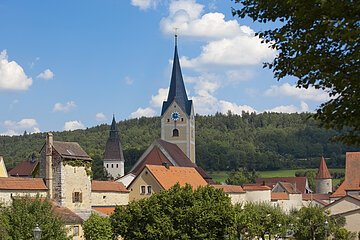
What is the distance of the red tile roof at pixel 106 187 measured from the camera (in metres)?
64.0

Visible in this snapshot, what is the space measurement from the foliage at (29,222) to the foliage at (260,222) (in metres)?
25.1

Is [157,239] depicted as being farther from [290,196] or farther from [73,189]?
[290,196]

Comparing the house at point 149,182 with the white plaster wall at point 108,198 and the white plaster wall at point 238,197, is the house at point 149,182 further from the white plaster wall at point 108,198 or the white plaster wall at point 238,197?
the white plaster wall at point 238,197

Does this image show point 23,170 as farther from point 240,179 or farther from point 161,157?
point 240,179

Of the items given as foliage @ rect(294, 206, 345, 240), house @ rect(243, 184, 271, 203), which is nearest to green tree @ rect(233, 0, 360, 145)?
foliage @ rect(294, 206, 345, 240)

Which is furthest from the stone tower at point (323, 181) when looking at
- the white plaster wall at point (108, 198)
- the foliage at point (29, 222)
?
the foliage at point (29, 222)

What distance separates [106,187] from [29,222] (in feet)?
100

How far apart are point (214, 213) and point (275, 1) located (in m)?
33.7

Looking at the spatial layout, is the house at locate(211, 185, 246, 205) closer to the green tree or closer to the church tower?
the church tower

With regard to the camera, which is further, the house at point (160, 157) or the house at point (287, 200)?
the house at point (287, 200)

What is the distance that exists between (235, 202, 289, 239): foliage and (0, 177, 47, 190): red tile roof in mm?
17187

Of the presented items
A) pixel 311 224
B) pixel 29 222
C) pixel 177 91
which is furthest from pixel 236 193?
pixel 29 222

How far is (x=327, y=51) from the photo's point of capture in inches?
554

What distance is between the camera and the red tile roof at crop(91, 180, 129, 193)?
210 feet
